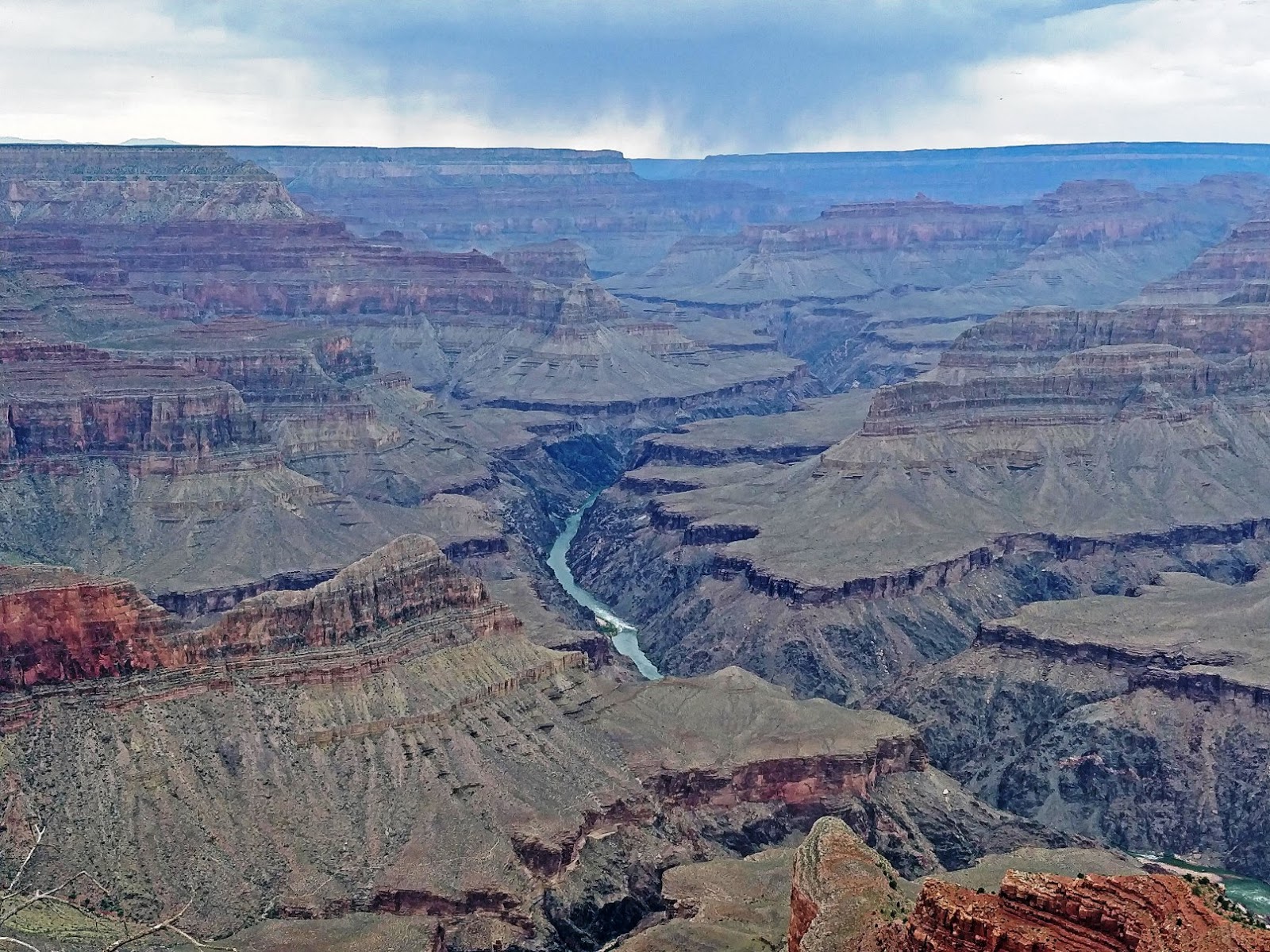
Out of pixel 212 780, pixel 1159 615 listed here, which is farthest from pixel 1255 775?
pixel 212 780

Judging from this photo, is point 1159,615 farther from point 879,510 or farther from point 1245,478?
point 1245,478

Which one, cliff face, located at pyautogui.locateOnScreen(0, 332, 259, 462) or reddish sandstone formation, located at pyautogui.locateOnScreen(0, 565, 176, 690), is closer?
reddish sandstone formation, located at pyautogui.locateOnScreen(0, 565, 176, 690)

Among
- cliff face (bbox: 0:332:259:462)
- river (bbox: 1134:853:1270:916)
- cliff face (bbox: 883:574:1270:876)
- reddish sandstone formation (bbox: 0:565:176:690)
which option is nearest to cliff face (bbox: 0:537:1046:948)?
reddish sandstone formation (bbox: 0:565:176:690)

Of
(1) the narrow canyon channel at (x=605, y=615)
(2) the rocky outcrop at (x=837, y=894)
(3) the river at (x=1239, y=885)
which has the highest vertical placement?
(2) the rocky outcrop at (x=837, y=894)

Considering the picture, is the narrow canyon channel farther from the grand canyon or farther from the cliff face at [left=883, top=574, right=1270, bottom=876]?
the cliff face at [left=883, top=574, right=1270, bottom=876]

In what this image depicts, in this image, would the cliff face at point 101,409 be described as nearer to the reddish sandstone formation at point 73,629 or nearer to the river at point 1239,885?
the reddish sandstone formation at point 73,629

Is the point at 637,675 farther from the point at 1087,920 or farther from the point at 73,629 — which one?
the point at 1087,920

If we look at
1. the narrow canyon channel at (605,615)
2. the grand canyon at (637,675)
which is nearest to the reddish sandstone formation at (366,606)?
the grand canyon at (637,675)
